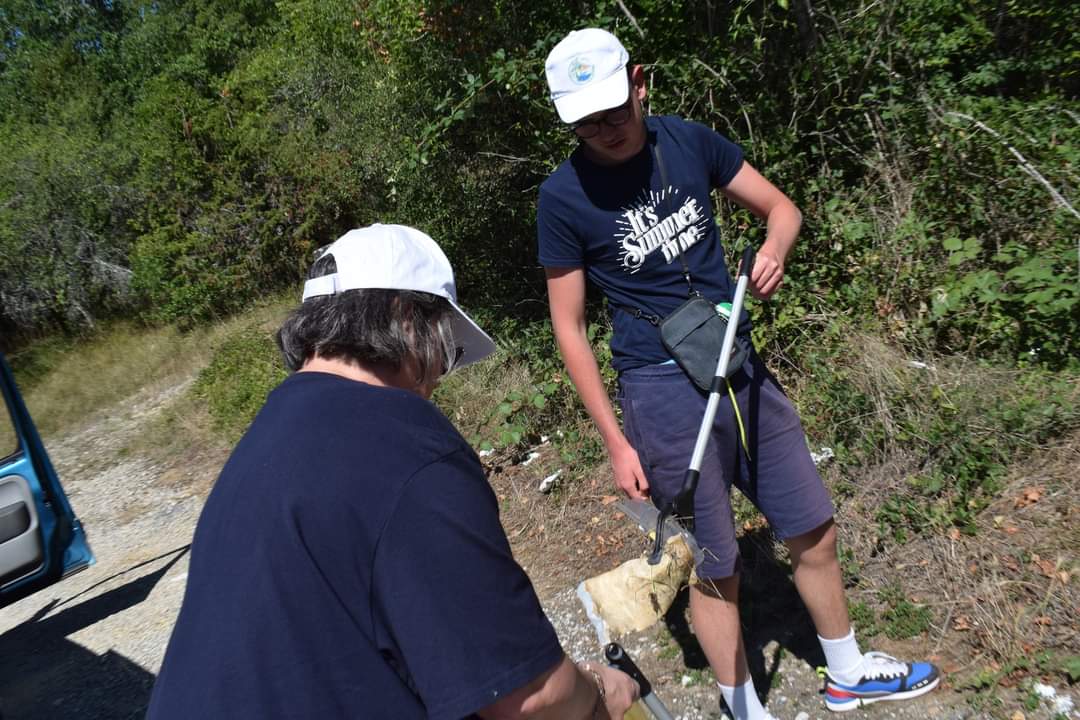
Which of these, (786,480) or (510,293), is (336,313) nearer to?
(786,480)

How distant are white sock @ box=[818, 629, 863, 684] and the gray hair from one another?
1882mm

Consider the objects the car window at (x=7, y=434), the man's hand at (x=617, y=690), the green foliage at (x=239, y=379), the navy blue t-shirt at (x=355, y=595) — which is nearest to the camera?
the navy blue t-shirt at (x=355, y=595)

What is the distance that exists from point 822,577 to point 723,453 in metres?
0.55

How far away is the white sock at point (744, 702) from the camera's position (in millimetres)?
2797

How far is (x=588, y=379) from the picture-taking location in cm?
267

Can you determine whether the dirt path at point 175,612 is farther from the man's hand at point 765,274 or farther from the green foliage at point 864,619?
the man's hand at point 765,274

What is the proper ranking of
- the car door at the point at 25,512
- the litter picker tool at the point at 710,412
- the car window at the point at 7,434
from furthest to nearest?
1. the car window at the point at 7,434
2. the car door at the point at 25,512
3. the litter picker tool at the point at 710,412

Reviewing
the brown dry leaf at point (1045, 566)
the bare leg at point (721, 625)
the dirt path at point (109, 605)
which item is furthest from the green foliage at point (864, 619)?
the dirt path at point (109, 605)

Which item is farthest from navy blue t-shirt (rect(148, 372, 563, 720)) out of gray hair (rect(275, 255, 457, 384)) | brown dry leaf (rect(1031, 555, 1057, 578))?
brown dry leaf (rect(1031, 555, 1057, 578))

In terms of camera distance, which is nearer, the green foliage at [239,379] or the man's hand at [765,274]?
the man's hand at [765,274]

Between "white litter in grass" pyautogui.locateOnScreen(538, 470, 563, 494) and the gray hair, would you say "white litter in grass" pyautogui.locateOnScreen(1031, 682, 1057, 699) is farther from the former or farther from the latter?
"white litter in grass" pyautogui.locateOnScreen(538, 470, 563, 494)

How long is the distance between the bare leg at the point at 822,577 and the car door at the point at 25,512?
4003 millimetres

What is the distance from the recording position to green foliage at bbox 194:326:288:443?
7809mm

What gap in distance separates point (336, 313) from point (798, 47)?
4.47m
